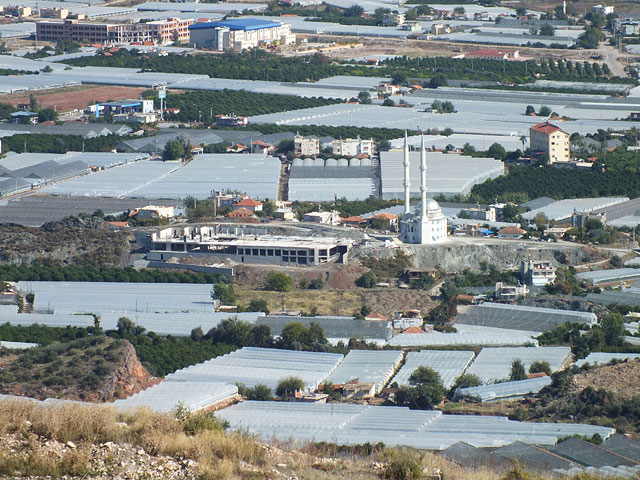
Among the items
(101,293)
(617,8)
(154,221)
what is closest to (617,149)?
(154,221)

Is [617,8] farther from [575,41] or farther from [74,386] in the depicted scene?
[74,386]

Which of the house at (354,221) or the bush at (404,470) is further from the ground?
the bush at (404,470)

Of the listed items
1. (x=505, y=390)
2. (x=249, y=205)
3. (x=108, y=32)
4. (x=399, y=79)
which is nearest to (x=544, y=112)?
(x=399, y=79)

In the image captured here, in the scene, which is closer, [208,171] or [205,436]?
[205,436]

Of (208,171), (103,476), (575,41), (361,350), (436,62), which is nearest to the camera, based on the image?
(103,476)

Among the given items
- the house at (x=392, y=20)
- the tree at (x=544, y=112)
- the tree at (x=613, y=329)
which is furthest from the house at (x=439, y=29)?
the tree at (x=613, y=329)

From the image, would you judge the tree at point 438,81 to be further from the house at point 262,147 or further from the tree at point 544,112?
the house at point 262,147

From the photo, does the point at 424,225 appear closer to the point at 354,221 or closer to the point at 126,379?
the point at 354,221
